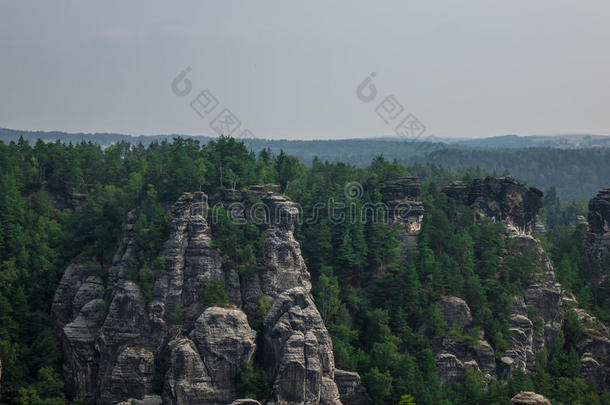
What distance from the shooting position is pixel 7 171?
81.5 metres

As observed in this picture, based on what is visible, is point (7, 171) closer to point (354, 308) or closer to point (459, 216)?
point (354, 308)

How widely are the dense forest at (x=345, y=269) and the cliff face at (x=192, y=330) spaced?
4.96 ft

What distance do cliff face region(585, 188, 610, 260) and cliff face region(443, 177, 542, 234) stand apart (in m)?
8.04

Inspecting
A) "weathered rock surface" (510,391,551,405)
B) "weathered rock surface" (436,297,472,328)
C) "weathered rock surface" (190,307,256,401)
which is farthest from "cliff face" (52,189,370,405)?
"weathered rock surface" (510,391,551,405)

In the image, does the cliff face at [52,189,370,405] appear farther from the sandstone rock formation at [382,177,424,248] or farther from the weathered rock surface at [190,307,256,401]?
the sandstone rock formation at [382,177,424,248]

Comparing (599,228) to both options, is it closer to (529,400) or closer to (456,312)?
(456,312)

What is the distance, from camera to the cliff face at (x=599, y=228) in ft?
263

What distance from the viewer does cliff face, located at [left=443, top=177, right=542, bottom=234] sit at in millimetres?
77625

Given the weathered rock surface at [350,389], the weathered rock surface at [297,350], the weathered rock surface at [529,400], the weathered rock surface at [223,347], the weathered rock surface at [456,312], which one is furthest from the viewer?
the weathered rock surface at [456,312]

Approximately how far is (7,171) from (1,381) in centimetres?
3319

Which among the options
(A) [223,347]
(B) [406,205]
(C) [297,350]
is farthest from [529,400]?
(B) [406,205]

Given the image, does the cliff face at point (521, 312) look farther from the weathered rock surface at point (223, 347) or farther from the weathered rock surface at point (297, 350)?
the weathered rock surface at point (223, 347)

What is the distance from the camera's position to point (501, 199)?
7781 cm

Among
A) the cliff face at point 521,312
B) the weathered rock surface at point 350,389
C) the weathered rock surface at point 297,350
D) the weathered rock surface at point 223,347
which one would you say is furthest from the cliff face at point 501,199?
Answer: the weathered rock surface at point 223,347
